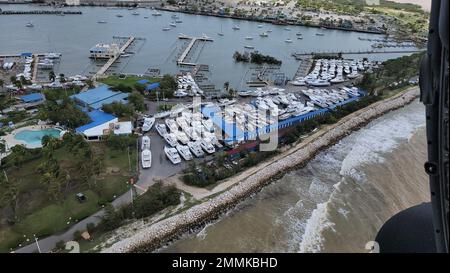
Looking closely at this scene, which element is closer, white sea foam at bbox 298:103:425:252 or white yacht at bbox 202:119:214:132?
white sea foam at bbox 298:103:425:252

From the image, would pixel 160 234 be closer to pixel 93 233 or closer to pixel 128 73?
pixel 93 233

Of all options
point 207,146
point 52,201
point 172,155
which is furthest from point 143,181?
point 207,146

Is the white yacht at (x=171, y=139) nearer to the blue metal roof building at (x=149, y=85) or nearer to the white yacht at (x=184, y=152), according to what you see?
the white yacht at (x=184, y=152)

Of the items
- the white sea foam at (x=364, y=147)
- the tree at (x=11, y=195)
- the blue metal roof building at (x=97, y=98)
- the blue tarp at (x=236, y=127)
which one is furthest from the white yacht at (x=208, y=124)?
the tree at (x=11, y=195)

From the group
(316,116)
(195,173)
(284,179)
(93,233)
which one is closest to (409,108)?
(316,116)

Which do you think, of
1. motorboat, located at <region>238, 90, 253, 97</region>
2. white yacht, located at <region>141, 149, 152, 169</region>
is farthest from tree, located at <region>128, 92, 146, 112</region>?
motorboat, located at <region>238, 90, 253, 97</region>

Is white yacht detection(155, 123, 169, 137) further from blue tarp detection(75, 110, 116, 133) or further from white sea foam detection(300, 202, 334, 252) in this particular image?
white sea foam detection(300, 202, 334, 252)
